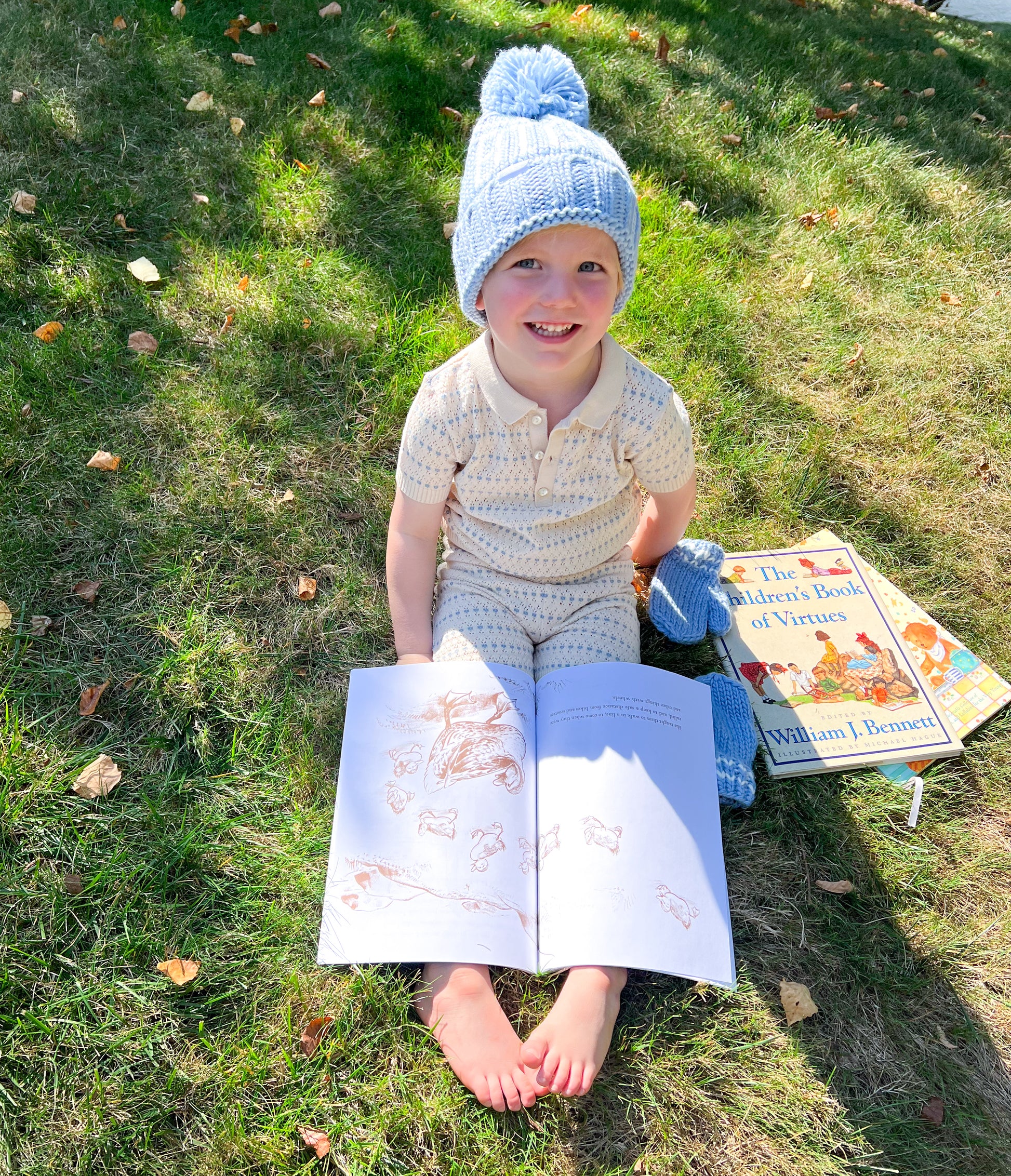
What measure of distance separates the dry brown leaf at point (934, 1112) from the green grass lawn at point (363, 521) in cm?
1

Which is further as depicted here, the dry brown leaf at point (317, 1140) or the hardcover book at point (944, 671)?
the hardcover book at point (944, 671)

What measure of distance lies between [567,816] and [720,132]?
2.96 meters

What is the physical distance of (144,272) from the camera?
2.67 m

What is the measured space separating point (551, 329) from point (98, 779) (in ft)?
4.17

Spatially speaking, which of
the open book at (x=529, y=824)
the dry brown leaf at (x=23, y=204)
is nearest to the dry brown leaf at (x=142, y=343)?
the dry brown leaf at (x=23, y=204)

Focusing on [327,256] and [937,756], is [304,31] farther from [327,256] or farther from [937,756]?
[937,756]

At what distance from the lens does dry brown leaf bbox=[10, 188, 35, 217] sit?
2.78m

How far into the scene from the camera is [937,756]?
1951 mm

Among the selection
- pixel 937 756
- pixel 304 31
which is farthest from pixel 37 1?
pixel 937 756

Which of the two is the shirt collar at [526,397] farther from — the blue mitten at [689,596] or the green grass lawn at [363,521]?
the green grass lawn at [363,521]

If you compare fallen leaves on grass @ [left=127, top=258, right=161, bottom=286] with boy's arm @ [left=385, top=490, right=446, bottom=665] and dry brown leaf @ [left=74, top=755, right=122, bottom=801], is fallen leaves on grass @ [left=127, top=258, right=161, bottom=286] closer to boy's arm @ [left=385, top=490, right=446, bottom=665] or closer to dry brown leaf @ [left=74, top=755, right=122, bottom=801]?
boy's arm @ [left=385, top=490, right=446, bottom=665]

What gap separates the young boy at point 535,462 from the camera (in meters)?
1.48

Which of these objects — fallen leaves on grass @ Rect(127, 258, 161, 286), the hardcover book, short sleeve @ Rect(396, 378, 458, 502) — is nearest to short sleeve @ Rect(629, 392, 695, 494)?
short sleeve @ Rect(396, 378, 458, 502)

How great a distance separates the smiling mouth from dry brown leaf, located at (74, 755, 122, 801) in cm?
122
